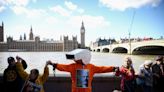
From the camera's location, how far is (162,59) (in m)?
4.12

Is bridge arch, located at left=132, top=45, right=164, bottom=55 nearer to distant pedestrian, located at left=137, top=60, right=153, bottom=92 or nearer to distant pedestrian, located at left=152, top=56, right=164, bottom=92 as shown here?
distant pedestrian, located at left=152, top=56, right=164, bottom=92

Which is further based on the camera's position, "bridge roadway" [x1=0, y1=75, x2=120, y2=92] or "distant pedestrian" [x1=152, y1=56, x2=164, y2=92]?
"bridge roadway" [x1=0, y1=75, x2=120, y2=92]

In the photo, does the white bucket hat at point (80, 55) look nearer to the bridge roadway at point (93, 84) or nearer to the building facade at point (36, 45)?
the bridge roadway at point (93, 84)

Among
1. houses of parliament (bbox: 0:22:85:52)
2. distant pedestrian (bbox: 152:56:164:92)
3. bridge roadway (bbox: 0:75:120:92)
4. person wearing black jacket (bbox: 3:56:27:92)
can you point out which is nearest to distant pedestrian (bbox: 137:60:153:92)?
distant pedestrian (bbox: 152:56:164:92)

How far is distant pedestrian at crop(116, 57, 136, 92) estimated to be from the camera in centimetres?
364

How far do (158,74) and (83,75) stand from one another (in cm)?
149

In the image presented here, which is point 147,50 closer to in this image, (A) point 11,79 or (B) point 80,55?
(A) point 11,79

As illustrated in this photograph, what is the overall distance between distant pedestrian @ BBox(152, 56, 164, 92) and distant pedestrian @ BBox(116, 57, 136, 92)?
41 centimetres

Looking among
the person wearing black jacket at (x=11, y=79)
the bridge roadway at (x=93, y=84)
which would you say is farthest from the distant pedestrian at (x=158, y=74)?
the person wearing black jacket at (x=11, y=79)

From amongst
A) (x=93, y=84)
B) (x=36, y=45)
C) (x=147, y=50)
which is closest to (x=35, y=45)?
(x=36, y=45)

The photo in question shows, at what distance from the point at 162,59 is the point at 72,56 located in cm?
176

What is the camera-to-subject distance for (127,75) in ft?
12.0

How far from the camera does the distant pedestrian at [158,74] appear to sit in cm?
403

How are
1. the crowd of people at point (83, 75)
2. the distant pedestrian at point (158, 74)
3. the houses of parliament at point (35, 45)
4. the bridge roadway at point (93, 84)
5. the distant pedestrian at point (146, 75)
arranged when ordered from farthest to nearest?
the houses of parliament at point (35, 45), the bridge roadway at point (93, 84), the distant pedestrian at point (158, 74), the distant pedestrian at point (146, 75), the crowd of people at point (83, 75)
